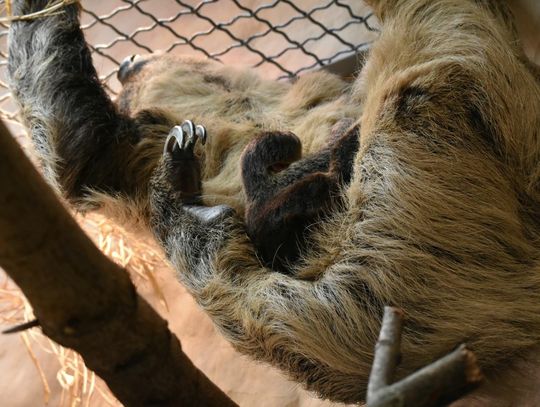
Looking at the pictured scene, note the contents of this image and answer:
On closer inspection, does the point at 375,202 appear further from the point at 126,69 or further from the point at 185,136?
the point at 126,69

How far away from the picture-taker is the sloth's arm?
305 centimetres

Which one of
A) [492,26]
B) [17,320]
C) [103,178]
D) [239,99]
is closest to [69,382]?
[17,320]

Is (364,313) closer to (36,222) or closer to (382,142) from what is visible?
(382,142)

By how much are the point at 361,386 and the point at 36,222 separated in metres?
1.46

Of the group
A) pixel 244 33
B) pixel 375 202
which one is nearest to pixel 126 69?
pixel 244 33

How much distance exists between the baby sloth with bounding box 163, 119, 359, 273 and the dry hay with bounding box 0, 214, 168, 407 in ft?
2.29

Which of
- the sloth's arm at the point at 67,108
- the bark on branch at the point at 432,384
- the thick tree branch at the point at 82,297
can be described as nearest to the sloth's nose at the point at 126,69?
the sloth's arm at the point at 67,108

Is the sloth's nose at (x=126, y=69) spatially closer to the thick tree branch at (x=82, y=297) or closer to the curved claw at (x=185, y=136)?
the curved claw at (x=185, y=136)

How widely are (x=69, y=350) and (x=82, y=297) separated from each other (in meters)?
2.47

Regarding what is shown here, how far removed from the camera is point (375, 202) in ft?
7.89

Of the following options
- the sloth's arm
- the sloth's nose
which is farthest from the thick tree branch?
the sloth's nose

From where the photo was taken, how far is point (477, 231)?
2.29 metres

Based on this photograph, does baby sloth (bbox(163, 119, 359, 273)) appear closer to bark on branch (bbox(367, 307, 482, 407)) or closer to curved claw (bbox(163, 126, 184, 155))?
curved claw (bbox(163, 126, 184, 155))

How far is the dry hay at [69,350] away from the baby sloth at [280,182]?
0.70m
